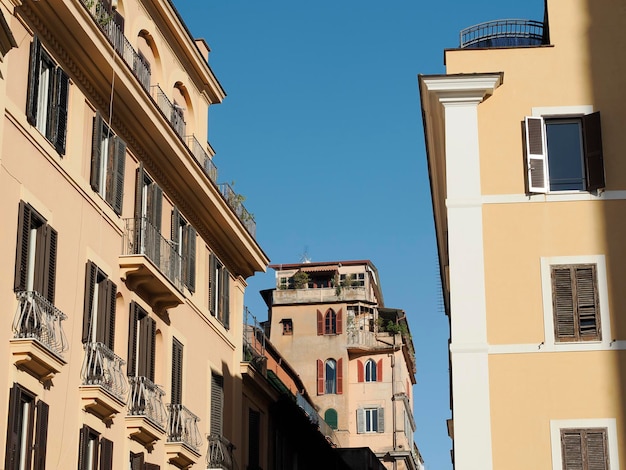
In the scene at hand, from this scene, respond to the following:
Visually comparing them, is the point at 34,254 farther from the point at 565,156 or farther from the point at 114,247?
the point at 565,156

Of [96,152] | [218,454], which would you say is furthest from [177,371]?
[96,152]

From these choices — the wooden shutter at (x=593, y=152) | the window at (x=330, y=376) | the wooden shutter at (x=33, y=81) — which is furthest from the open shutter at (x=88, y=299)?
the window at (x=330, y=376)

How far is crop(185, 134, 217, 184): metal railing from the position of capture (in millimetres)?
37000

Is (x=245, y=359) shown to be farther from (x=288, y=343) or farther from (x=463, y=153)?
(x=288, y=343)

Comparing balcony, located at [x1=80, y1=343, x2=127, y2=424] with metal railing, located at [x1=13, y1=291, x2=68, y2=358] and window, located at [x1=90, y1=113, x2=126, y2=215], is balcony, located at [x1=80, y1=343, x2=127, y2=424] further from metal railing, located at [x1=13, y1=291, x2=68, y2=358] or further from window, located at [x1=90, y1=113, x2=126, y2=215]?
window, located at [x1=90, y1=113, x2=126, y2=215]

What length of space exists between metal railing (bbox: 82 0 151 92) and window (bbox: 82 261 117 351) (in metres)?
4.91

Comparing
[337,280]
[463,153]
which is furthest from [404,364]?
[463,153]

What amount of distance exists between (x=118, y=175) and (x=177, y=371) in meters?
6.46

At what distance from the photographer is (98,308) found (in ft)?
95.6

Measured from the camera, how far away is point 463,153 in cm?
2488

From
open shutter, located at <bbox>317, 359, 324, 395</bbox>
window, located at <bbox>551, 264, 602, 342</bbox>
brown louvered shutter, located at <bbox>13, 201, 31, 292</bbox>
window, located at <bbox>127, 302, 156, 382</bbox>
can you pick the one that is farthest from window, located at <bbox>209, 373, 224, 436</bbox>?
open shutter, located at <bbox>317, 359, 324, 395</bbox>

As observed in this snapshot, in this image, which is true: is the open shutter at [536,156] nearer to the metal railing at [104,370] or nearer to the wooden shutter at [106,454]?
the metal railing at [104,370]

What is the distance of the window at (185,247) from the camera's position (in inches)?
1387

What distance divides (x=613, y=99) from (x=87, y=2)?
38.8 ft
